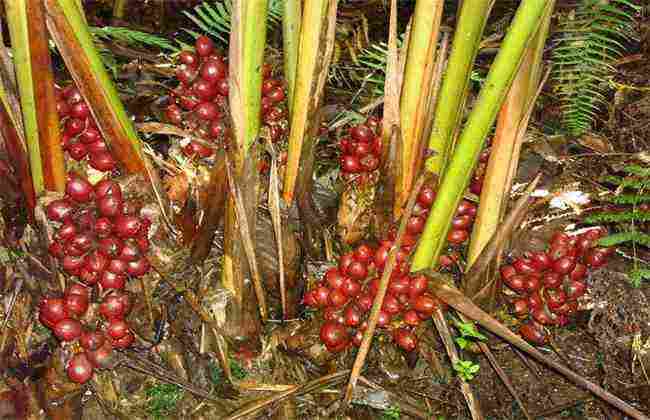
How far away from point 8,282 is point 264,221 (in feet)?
2.91

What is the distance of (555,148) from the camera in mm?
2541

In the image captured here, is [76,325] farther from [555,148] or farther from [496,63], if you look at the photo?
[555,148]

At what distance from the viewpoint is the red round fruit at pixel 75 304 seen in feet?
6.15

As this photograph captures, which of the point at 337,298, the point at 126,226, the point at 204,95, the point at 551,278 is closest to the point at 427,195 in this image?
the point at 337,298

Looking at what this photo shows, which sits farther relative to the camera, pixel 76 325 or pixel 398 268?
pixel 398 268

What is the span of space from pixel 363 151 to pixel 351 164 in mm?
67

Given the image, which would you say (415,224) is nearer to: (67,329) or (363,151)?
(363,151)

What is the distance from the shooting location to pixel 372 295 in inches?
81.4

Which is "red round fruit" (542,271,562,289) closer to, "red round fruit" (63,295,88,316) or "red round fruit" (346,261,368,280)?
"red round fruit" (346,261,368,280)

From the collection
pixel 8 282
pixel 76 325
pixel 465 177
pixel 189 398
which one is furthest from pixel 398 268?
pixel 8 282

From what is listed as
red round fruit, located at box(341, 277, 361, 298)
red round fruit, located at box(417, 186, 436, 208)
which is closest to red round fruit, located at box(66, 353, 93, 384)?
red round fruit, located at box(341, 277, 361, 298)

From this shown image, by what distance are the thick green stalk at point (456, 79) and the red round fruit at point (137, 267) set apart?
102 centimetres

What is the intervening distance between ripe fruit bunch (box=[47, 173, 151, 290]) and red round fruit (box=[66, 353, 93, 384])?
23 centimetres

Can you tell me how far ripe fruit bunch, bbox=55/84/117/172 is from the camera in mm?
1963
